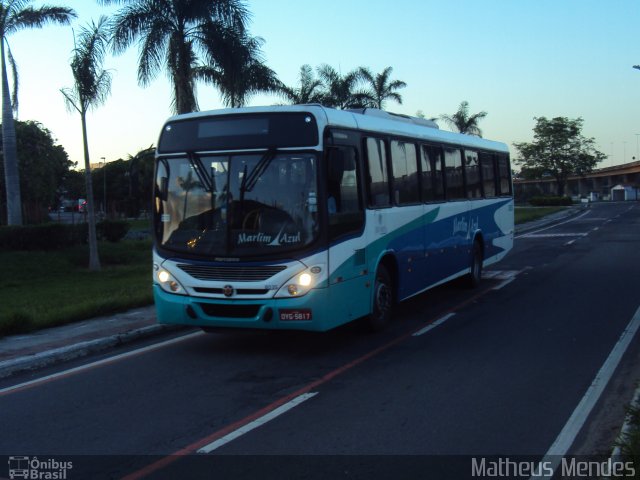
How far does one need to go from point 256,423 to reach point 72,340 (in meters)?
4.75

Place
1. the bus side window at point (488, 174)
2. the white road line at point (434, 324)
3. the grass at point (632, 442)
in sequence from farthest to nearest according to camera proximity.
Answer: the bus side window at point (488, 174)
the white road line at point (434, 324)
the grass at point (632, 442)

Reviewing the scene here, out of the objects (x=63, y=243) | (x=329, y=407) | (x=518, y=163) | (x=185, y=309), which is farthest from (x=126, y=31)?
(x=518, y=163)

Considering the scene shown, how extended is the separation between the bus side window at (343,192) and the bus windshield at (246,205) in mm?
258

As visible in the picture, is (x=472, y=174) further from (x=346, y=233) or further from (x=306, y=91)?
(x=306, y=91)

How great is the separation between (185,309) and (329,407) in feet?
9.70

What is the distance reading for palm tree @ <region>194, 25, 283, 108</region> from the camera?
23.1 m

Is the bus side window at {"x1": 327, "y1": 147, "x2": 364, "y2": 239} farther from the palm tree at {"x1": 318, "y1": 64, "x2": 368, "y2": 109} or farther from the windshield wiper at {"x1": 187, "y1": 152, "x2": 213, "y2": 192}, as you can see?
the palm tree at {"x1": 318, "y1": 64, "x2": 368, "y2": 109}

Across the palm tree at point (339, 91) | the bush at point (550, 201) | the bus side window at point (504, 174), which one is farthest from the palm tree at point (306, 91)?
the bush at point (550, 201)

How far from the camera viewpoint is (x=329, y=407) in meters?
6.96

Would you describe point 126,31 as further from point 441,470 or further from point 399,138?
point 441,470

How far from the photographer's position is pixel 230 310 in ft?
29.6

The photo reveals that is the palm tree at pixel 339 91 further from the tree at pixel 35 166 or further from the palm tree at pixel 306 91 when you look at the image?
the tree at pixel 35 166

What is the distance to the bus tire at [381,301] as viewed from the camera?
1034 cm

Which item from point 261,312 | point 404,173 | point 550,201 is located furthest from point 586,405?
point 550,201
